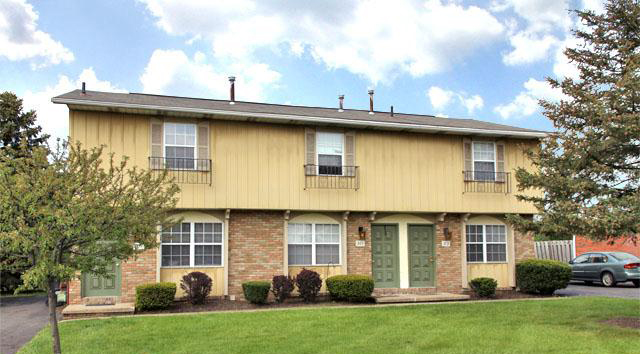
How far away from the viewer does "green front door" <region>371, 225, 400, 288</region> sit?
1845 cm

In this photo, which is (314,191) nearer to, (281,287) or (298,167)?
(298,167)

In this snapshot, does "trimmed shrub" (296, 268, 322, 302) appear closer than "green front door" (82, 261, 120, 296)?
No

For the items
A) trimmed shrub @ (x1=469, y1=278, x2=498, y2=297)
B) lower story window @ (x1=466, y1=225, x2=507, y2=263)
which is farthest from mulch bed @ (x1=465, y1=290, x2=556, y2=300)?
lower story window @ (x1=466, y1=225, x2=507, y2=263)

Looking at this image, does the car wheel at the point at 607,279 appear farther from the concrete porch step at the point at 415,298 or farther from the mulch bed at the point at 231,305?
the mulch bed at the point at 231,305

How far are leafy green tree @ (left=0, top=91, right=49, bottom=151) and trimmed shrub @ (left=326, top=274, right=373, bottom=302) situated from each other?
1288 centimetres

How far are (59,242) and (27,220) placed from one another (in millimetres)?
513

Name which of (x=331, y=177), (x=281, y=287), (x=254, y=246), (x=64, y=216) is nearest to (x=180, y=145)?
(x=254, y=246)

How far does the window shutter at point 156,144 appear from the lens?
53.1 feet

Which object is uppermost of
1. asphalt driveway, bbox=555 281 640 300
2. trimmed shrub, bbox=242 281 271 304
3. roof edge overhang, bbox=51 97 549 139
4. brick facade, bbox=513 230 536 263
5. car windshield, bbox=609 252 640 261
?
roof edge overhang, bbox=51 97 549 139

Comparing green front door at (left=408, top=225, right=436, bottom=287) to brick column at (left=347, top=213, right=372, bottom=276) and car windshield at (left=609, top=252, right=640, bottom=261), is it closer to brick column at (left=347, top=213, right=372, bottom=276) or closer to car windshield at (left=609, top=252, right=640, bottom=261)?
brick column at (left=347, top=213, right=372, bottom=276)

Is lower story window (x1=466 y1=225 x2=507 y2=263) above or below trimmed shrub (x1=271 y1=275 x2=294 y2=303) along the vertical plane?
above

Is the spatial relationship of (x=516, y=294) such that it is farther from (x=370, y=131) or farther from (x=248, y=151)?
(x=248, y=151)

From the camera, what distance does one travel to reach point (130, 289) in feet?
52.2

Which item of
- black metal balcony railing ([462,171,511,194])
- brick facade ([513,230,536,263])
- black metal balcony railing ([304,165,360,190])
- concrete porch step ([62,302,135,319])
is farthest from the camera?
brick facade ([513,230,536,263])
